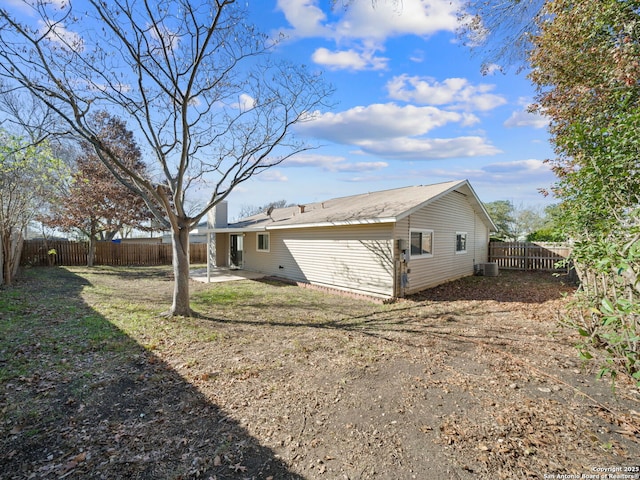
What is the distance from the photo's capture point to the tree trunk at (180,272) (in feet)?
22.0

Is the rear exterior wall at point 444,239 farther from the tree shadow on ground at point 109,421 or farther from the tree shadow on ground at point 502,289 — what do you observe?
the tree shadow on ground at point 109,421

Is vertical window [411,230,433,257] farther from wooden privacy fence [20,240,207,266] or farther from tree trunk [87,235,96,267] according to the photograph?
tree trunk [87,235,96,267]

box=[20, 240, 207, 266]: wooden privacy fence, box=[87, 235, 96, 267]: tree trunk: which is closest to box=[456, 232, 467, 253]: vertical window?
box=[20, 240, 207, 266]: wooden privacy fence

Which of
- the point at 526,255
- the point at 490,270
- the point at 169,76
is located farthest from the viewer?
the point at 526,255

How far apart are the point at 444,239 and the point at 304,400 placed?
923 cm

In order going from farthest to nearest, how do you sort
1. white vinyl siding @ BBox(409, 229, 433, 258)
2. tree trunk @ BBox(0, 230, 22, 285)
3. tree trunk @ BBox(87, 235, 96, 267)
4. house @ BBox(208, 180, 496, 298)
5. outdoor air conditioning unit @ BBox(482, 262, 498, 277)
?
tree trunk @ BBox(87, 235, 96, 267)
outdoor air conditioning unit @ BBox(482, 262, 498, 277)
tree trunk @ BBox(0, 230, 22, 285)
white vinyl siding @ BBox(409, 229, 433, 258)
house @ BBox(208, 180, 496, 298)

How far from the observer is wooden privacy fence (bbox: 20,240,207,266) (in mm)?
16219

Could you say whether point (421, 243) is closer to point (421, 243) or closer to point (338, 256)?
point (421, 243)

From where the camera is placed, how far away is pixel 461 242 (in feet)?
40.7

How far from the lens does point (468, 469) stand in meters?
2.37

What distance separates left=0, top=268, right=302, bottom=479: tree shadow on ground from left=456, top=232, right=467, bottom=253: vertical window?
36.7 ft

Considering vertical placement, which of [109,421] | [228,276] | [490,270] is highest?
[490,270]

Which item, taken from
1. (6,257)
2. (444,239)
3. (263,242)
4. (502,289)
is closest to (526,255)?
(502,289)

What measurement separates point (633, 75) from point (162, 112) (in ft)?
31.7
